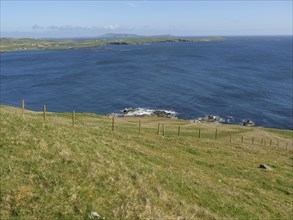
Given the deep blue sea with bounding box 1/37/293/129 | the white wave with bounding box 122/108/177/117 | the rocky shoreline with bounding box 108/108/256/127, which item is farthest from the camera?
the deep blue sea with bounding box 1/37/293/129

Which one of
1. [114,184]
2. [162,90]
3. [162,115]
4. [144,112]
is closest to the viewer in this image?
[114,184]

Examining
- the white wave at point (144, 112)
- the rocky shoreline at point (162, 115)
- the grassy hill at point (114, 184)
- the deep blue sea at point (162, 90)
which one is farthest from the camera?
the deep blue sea at point (162, 90)

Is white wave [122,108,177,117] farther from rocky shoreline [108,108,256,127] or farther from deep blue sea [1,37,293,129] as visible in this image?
deep blue sea [1,37,293,129]

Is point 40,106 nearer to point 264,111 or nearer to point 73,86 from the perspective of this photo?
point 73,86

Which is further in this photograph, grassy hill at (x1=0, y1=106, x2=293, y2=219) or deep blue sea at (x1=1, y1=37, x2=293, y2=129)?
deep blue sea at (x1=1, y1=37, x2=293, y2=129)

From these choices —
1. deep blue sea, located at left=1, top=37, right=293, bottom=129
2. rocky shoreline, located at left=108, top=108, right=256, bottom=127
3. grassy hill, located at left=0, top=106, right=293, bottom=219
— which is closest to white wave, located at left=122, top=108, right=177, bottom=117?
rocky shoreline, located at left=108, top=108, right=256, bottom=127

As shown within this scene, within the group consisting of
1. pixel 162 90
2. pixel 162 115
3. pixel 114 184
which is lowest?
pixel 162 115

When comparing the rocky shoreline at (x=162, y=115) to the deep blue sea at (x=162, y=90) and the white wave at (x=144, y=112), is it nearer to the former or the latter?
the white wave at (x=144, y=112)

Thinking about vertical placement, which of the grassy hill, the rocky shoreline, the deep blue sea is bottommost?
the rocky shoreline

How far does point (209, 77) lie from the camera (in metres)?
139

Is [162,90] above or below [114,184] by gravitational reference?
below

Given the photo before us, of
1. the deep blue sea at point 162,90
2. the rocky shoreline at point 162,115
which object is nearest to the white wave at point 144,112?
the rocky shoreline at point 162,115

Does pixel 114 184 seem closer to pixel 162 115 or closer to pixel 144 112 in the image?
pixel 162 115

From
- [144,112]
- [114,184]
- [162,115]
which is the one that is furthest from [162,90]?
[114,184]
